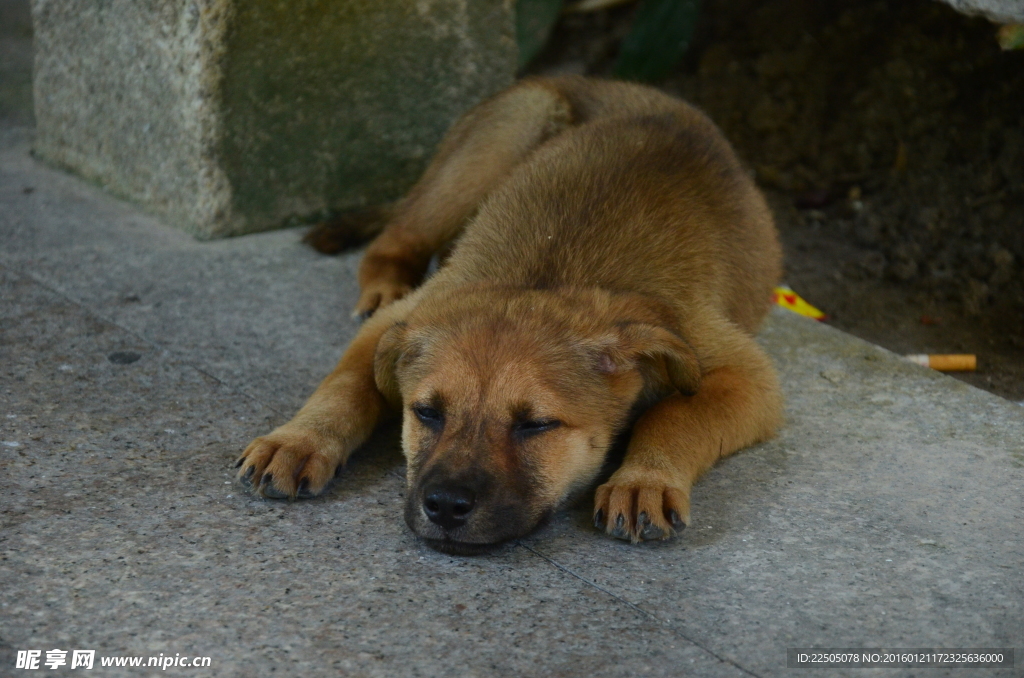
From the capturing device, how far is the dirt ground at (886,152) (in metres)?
6.19

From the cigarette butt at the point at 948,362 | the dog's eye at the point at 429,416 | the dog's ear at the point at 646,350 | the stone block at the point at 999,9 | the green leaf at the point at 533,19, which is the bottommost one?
the cigarette butt at the point at 948,362

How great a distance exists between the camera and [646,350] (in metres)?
3.57

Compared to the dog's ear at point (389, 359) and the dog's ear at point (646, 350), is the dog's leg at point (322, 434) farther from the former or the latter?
the dog's ear at point (646, 350)

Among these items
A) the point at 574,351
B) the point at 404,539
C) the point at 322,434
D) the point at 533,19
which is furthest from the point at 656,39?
Answer: the point at 404,539

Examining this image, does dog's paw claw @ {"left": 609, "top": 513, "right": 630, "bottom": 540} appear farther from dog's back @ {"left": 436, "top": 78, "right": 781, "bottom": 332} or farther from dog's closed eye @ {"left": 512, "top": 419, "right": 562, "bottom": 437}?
dog's back @ {"left": 436, "top": 78, "right": 781, "bottom": 332}

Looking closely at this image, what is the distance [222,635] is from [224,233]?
3409mm

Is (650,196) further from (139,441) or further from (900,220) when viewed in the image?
(900,220)

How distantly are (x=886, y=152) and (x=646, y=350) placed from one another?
490 cm

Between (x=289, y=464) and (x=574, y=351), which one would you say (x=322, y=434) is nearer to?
(x=289, y=464)

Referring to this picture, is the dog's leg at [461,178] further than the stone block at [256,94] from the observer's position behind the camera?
No

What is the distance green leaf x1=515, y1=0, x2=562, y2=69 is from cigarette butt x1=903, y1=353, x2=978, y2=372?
4471mm

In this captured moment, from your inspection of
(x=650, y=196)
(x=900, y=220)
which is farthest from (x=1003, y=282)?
(x=650, y=196)

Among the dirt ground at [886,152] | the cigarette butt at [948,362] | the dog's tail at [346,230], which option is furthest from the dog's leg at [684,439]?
the dog's tail at [346,230]

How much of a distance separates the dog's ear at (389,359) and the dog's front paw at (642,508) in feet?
2.82
